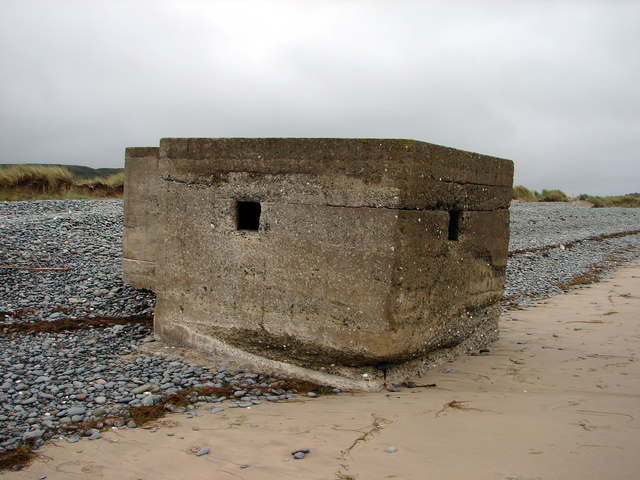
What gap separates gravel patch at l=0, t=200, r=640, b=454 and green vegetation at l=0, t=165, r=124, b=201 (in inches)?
183

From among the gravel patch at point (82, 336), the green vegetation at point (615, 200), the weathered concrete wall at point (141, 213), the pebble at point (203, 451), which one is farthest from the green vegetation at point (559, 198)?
the pebble at point (203, 451)

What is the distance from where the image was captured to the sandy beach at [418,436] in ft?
10.6

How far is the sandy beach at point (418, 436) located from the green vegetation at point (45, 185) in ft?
50.3

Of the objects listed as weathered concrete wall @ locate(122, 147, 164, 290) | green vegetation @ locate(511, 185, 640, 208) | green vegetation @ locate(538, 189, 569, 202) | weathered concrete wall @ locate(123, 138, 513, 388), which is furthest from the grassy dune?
green vegetation @ locate(538, 189, 569, 202)

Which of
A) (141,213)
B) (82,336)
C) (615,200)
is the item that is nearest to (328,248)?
(82,336)

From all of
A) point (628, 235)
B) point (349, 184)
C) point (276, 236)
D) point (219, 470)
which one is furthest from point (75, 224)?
point (628, 235)

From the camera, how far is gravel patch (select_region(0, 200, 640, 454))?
13.8 feet

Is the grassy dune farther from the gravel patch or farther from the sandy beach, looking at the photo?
the sandy beach

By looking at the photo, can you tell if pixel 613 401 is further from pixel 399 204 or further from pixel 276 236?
pixel 276 236

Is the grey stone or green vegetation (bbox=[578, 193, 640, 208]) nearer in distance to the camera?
the grey stone

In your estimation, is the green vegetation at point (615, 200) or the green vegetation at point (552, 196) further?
the green vegetation at point (615, 200)

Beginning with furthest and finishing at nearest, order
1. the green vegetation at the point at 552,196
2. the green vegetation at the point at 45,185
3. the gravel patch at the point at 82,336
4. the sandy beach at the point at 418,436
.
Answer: the green vegetation at the point at 552,196 < the green vegetation at the point at 45,185 < the gravel patch at the point at 82,336 < the sandy beach at the point at 418,436

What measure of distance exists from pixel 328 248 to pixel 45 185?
1662 centimetres

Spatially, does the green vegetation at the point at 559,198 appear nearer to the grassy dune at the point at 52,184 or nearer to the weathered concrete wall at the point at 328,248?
the grassy dune at the point at 52,184
